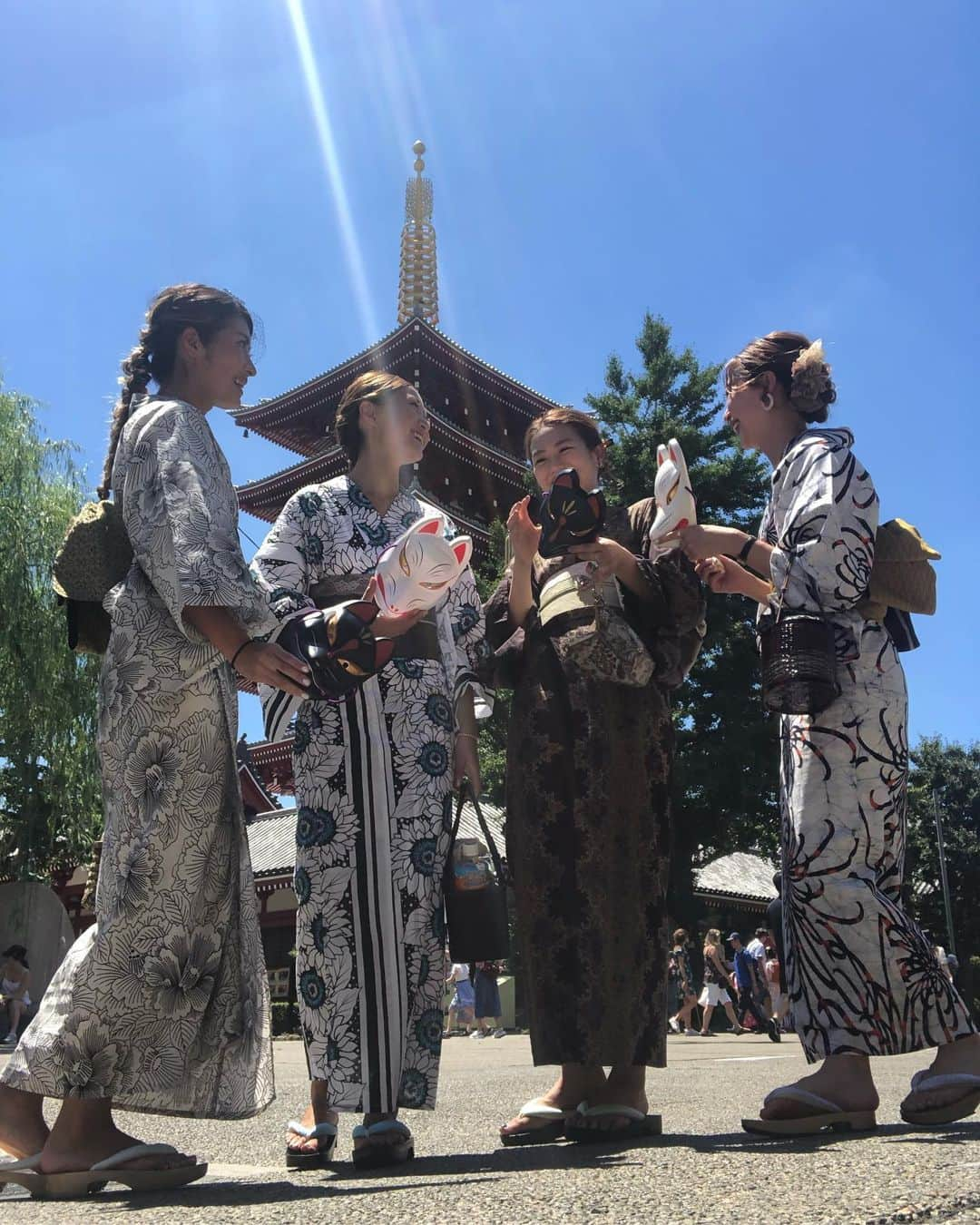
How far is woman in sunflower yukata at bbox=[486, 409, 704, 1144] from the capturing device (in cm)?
268

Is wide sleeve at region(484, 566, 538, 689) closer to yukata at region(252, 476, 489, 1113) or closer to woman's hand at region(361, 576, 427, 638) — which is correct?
yukata at region(252, 476, 489, 1113)

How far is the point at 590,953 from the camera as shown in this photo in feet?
8.93

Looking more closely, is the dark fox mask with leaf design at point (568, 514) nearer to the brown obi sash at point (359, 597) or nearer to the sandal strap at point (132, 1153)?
the brown obi sash at point (359, 597)

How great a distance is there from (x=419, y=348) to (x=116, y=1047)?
2599 cm

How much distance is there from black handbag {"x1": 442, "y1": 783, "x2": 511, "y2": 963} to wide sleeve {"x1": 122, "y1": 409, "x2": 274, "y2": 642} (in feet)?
2.57

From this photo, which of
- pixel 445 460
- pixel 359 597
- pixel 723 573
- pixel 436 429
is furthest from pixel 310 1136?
pixel 445 460

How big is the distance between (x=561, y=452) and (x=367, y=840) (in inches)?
44.4

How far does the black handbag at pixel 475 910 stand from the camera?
2629 millimetres

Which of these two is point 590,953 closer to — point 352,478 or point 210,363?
point 352,478

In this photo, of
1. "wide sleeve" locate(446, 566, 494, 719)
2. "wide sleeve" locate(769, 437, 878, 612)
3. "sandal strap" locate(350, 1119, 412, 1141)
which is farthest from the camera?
"wide sleeve" locate(446, 566, 494, 719)

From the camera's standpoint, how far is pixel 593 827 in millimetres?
2789

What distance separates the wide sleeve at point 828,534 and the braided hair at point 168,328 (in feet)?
4.39

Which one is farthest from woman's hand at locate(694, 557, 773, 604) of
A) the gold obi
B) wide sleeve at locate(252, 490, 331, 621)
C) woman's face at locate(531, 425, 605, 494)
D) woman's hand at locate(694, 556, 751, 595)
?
wide sleeve at locate(252, 490, 331, 621)

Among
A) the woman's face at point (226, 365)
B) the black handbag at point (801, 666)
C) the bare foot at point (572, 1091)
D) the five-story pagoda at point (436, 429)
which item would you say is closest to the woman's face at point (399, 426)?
the woman's face at point (226, 365)
